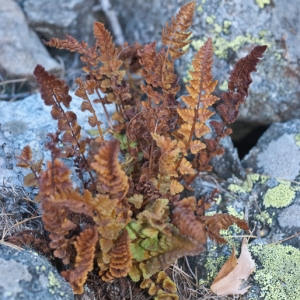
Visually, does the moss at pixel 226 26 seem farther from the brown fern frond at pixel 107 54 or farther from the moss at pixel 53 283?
the moss at pixel 53 283

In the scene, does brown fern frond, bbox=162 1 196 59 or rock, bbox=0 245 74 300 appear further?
brown fern frond, bbox=162 1 196 59

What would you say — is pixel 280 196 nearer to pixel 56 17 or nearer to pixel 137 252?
pixel 137 252

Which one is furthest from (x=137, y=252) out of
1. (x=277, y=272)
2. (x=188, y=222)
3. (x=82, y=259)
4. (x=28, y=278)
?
(x=277, y=272)

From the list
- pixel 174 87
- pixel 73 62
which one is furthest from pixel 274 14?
pixel 73 62

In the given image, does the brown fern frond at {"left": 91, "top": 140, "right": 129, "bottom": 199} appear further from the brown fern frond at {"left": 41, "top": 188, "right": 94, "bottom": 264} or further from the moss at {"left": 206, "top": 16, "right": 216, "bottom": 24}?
the moss at {"left": 206, "top": 16, "right": 216, "bottom": 24}

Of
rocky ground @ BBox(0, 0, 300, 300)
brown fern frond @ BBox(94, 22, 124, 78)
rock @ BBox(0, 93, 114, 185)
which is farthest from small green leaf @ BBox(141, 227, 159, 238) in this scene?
brown fern frond @ BBox(94, 22, 124, 78)

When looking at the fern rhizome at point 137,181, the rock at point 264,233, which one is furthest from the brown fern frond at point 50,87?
the rock at point 264,233
